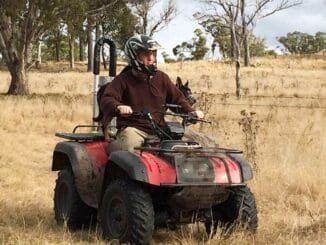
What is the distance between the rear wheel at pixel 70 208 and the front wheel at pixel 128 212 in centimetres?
77

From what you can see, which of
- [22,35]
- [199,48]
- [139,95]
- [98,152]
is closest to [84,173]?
[98,152]

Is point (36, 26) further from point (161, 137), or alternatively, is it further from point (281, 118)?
point (161, 137)

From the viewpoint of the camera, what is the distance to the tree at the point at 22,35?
86.2 feet

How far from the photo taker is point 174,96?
20.7 ft

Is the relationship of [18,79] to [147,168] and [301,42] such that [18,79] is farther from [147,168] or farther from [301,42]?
[301,42]

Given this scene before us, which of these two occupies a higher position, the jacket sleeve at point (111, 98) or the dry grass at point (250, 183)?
the jacket sleeve at point (111, 98)

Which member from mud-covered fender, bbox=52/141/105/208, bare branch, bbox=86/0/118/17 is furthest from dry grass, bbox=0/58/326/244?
bare branch, bbox=86/0/118/17

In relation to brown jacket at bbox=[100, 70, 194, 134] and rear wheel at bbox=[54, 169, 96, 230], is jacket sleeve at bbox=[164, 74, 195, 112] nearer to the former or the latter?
brown jacket at bbox=[100, 70, 194, 134]

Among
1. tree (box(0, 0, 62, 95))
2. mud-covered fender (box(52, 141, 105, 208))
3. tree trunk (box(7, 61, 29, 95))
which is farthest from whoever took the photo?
tree trunk (box(7, 61, 29, 95))

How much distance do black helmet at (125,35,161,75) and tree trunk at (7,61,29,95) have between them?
21.6 m

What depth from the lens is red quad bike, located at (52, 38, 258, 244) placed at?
5.17m

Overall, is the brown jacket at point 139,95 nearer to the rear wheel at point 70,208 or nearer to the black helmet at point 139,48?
the black helmet at point 139,48

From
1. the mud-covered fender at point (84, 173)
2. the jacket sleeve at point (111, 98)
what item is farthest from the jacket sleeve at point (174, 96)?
the mud-covered fender at point (84, 173)

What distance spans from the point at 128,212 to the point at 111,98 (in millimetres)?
1081
